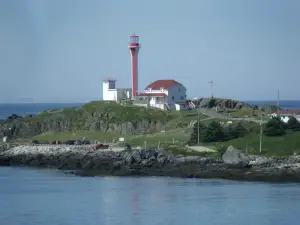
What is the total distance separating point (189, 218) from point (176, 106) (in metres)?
38.5

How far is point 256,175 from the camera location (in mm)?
47531

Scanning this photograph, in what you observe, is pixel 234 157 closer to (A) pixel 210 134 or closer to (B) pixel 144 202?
(A) pixel 210 134

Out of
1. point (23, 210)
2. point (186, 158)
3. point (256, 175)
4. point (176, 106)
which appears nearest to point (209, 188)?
→ point (256, 175)

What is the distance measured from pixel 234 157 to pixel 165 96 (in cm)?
2588

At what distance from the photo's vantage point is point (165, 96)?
7531 centimetres

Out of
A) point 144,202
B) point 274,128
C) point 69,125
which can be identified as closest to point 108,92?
point 69,125

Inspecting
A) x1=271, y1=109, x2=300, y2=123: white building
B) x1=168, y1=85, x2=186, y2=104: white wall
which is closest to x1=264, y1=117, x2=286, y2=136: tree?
x1=271, y1=109, x2=300, y2=123: white building

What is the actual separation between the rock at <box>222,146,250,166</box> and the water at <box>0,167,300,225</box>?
2.96 metres

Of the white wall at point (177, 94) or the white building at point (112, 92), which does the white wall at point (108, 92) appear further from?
the white wall at point (177, 94)

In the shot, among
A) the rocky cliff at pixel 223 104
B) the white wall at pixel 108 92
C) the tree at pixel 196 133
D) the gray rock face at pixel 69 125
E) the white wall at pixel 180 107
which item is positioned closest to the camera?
the tree at pixel 196 133

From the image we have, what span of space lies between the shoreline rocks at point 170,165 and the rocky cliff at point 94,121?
1071 centimetres

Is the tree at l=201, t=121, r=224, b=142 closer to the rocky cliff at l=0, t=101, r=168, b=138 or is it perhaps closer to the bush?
the bush

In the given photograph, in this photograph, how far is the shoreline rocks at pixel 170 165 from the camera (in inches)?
1886

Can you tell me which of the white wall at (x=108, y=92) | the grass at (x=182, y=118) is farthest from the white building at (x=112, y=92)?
the grass at (x=182, y=118)
